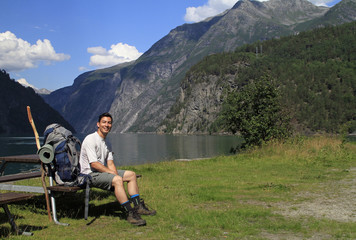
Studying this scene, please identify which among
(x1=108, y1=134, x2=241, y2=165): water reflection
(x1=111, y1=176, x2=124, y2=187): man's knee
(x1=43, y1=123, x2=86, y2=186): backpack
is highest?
(x1=43, y1=123, x2=86, y2=186): backpack

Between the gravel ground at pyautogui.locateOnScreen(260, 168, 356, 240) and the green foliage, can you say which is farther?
the green foliage

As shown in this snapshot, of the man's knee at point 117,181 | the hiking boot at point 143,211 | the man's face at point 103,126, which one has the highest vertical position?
the man's face at point 103,126

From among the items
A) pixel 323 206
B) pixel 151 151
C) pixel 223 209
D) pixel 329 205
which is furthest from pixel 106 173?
pixel 151 151

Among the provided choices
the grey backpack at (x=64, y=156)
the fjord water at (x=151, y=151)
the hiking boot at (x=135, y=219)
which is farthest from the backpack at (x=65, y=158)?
the fjord water at (x=151, y=151)

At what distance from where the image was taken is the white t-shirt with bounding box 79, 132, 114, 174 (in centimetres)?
732

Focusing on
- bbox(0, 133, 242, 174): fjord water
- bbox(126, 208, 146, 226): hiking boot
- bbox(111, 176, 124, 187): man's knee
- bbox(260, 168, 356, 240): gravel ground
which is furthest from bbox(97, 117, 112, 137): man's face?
bbox(0, 133, 242, 174): fjord water

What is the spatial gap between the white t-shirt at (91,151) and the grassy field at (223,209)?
1.04 metres

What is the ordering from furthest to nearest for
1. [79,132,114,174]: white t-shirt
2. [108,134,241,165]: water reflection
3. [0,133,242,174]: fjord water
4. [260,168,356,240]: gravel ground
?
[108,134,241,165]: water reflection, [0,133,242,174]: fjord water, [79,132,114,174]: white t-shirt, [260,168,356,240]: gravel ground

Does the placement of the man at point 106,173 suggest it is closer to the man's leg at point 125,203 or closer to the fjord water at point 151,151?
the man's leg at point 125,203

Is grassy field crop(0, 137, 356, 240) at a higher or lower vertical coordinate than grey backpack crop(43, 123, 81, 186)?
lower

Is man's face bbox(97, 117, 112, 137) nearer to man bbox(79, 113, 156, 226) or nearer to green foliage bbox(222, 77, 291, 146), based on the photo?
man bbox(79, 113, 156, 226)

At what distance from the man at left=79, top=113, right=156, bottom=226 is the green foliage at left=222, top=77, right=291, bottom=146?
57.2 feet

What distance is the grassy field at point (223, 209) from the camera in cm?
593

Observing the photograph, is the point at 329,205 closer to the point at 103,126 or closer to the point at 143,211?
the point at 143,211
